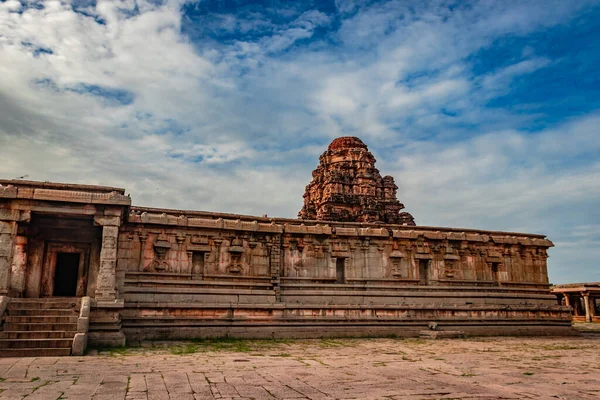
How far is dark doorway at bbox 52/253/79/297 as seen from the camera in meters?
18.4

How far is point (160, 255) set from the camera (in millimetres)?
20984

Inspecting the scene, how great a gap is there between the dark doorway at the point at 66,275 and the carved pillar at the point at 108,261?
3677mm

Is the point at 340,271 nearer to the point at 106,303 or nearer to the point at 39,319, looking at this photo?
the point at 106,303

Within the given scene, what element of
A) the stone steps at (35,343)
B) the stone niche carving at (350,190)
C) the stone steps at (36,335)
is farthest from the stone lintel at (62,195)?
the stone niche carving at (350,190)

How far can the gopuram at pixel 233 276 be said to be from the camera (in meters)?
15.0

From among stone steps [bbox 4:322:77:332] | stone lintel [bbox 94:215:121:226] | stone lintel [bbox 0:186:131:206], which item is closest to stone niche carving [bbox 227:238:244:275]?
stone lintel [bbox 0:186:131:206]

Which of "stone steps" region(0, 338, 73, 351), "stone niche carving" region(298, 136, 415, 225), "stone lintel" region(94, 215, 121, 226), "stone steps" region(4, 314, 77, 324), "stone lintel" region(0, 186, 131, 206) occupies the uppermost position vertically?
"stone niche carving" region(298, 136, 415, 225)

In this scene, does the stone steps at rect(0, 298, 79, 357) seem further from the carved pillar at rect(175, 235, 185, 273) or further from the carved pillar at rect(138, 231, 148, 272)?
the carved pillar at rect(175, 235, 185, 273)

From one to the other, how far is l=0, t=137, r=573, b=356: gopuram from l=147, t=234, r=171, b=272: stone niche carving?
4 cm

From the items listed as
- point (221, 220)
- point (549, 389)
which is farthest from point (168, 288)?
point (549, 389)

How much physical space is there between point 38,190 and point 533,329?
2222 cm

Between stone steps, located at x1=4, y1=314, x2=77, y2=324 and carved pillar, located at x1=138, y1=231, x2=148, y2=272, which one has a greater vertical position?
carved pillar, located at x1=138, y1=231, x2=148, y2=272

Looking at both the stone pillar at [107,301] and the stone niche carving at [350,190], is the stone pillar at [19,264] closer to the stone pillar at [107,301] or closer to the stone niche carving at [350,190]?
the stone pillar at [107,301]

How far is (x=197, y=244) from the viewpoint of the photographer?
70.9 feet
